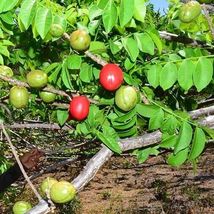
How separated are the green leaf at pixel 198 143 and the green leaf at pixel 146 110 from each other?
0.66ft

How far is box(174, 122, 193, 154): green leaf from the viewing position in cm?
202

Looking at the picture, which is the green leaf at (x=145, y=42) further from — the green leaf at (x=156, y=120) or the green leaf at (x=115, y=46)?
the green leaf at (x=156, y=120)

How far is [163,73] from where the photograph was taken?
2088 mm

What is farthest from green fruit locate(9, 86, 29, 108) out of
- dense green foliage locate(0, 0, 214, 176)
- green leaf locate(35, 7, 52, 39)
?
green leaf locate(35, 7, 52, 39)

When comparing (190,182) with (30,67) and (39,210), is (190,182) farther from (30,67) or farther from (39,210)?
(39,210)

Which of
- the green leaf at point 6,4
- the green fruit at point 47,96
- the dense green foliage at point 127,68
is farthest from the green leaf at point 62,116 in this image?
the green leaf at point 6,4

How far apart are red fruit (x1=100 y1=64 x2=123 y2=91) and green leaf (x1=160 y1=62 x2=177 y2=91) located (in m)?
0.21

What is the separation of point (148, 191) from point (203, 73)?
27.7 ft

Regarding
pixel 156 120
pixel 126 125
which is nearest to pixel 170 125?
pixel 156 120

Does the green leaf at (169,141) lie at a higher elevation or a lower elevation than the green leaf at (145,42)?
lower

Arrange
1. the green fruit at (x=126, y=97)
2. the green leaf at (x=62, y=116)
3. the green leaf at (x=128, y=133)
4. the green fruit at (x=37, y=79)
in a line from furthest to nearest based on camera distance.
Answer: the green leaf at (x=62, y=116), the green leaf at (x=128, y=133), the green fruit at (x=37, y=79), the green fruit at (x=126, y=97)

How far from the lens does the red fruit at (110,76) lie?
6.20 ft

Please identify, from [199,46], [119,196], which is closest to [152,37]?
[199,46]

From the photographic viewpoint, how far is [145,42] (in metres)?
2.01
